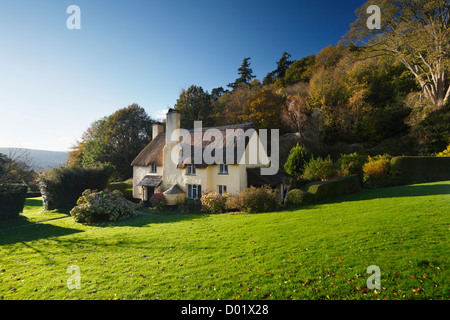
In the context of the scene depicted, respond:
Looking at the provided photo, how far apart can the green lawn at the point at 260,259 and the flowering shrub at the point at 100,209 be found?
4837 mm

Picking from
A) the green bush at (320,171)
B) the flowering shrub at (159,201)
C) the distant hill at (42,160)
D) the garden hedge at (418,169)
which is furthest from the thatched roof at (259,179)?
the distant hill at (42,160)

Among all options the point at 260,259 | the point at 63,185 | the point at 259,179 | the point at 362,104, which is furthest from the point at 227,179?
the point at 362,104

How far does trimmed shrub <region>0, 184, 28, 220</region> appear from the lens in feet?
52.2

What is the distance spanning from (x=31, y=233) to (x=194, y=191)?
35.9 ft

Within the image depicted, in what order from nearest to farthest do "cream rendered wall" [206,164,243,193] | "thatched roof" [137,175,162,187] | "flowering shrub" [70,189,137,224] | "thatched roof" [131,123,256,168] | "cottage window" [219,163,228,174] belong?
"flowering shrub" [70,189,137,224] → "cream rendered wall" [206,164,243,193] → "cottage window" [219,163,228,174] → "thatched roof" [131,123,256,168] → "thatched roof" [137,175,162,187]

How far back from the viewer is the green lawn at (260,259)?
4645 mm

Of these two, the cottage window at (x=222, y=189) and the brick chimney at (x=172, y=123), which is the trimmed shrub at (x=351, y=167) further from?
the brick chimney at (x=172, y=123)

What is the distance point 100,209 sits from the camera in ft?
50.4

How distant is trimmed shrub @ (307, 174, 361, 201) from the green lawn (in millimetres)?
3376

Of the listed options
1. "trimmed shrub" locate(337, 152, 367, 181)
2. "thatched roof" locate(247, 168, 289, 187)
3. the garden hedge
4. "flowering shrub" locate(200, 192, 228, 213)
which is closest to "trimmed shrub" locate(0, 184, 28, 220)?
"flowering shrub" locate(200, 192, 228, 213)

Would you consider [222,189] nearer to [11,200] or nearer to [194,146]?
[194,146]

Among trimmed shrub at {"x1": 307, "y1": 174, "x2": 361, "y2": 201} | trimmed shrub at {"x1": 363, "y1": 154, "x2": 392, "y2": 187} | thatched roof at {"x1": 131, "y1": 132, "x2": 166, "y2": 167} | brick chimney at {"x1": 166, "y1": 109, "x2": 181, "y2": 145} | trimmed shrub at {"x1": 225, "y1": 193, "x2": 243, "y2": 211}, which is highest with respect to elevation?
brick chimney at {"x1": 166, "y1": 109, "x2": 181, "y2": 145}

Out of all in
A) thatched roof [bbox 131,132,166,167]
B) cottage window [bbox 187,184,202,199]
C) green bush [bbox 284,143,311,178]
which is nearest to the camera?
cottage window [bbox 187,184,202,199]

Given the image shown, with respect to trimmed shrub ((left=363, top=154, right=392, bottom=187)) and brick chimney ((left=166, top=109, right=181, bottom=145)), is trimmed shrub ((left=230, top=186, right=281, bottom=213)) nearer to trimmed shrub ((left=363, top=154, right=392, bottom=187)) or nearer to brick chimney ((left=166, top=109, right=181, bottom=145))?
trimmed shrub ((left=363, top=154, right=392, bottom=187))
